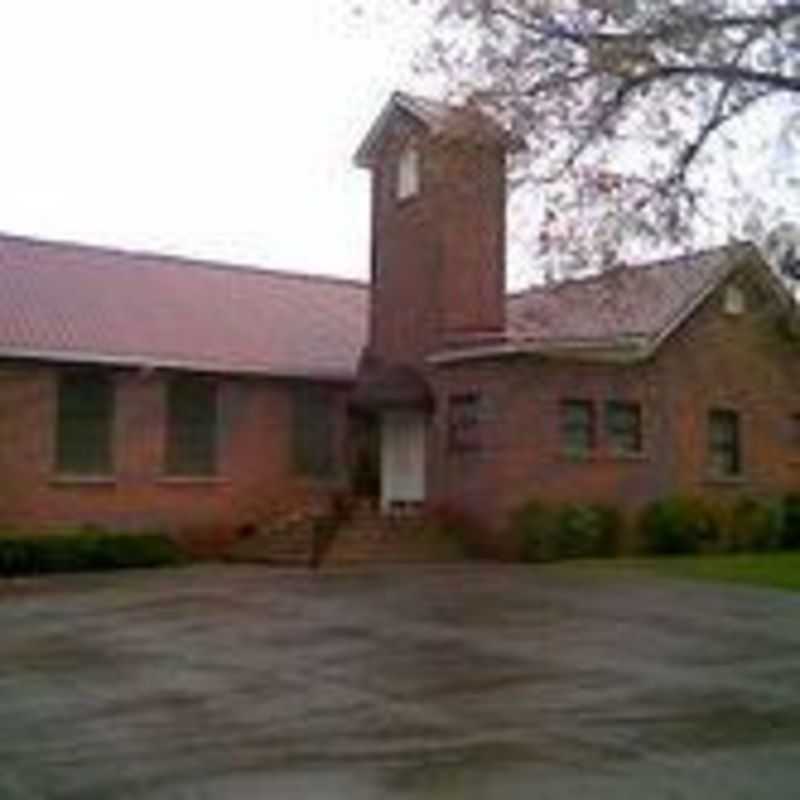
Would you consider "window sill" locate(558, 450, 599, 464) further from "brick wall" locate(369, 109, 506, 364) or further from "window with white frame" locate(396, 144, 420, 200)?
"window with white frame" locate(396, 144, 420, 200)

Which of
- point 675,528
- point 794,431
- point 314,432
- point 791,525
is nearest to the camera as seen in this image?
point 675,528

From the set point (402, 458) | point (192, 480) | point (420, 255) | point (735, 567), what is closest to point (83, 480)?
point (192, 480)

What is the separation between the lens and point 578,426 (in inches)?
1291

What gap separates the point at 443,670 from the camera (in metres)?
15.8

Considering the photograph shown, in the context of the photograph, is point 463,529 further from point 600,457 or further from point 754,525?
point 754,525

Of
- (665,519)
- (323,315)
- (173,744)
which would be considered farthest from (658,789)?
(323,315)

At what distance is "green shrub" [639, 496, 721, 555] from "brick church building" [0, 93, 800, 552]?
0.53 metres

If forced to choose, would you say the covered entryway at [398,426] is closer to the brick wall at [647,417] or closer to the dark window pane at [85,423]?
the brick wall at [647,417]

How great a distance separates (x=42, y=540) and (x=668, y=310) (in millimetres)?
13857

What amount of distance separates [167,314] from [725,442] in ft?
41.9

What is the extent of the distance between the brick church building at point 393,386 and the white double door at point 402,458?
0.15ft

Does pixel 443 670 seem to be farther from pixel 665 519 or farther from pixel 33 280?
pixel 33 280

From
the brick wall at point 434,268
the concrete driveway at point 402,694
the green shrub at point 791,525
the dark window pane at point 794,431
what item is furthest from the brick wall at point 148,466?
the dark window pane at point 794,431

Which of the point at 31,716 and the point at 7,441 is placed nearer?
the point at 31,716
